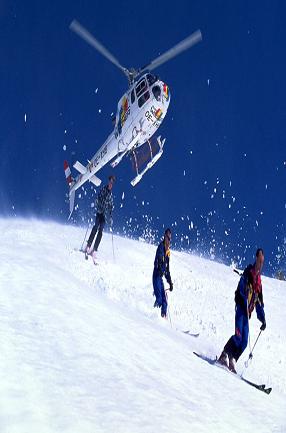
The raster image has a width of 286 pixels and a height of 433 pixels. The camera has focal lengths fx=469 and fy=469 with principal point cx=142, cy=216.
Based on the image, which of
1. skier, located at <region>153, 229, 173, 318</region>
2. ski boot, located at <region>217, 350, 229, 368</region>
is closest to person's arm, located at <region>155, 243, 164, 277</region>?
skier, located at <region>153, 229, 173, 318</region>

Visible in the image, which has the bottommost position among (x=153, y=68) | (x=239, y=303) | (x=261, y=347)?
(x=261, y=347)

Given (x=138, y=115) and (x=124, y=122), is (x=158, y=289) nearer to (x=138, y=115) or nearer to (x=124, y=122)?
(x=138, y=115)

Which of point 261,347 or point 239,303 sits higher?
point 239,303

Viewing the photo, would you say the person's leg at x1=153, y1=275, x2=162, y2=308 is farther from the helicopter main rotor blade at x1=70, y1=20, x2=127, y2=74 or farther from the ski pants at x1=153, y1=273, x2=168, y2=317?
the helicopter main rotor blade at x1=70, y1=20, x2=127, y2=74

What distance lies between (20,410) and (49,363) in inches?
36.8

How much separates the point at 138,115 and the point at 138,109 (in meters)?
0.29


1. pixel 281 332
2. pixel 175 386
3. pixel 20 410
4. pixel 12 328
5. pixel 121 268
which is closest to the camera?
pixel 20 410

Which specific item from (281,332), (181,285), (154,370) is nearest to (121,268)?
(181,285)

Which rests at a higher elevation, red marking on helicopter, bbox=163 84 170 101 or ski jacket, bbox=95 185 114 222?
red marking on helicopter, bbox=163 84 170 101

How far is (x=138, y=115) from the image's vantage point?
20.2m

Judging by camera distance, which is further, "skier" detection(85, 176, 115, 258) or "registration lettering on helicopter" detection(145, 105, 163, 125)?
"registration lettering on helicopter" detection(145, 105, 163, 125)

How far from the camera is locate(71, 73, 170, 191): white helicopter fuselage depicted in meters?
20.0

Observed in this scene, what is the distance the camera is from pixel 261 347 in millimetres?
12234

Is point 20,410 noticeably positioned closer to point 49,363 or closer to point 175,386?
point 49,363
